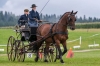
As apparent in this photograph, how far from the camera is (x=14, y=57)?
61.3 ft

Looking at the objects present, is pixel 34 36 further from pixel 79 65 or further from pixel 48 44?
pixel 79 65

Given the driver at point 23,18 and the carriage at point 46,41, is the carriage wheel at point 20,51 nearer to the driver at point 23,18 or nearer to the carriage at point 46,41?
the carriage at point 46,41

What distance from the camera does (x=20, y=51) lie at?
18203 mm

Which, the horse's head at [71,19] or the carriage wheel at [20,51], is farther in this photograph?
the carriage wheel at [20,51]

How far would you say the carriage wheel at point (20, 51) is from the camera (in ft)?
59.4

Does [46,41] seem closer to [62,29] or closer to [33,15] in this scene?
[33,15]

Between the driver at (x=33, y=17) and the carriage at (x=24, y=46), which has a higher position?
the driver at (x=33, y=17)

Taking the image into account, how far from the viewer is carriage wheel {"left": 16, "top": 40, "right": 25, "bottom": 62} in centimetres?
1809

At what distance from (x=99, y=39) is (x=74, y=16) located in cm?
3760

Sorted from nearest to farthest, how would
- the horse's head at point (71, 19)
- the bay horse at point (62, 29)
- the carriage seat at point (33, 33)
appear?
1. the horse's head at point (71, 19)
2. the bay horse at point (62, 29)
3. the carriage seat at point (33, 33)

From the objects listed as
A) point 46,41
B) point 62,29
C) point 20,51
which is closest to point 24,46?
point 20,51

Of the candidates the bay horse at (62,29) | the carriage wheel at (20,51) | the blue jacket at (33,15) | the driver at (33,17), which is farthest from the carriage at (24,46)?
the bay horse at (62,29)

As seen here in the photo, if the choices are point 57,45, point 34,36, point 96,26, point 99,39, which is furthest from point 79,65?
point 96,26

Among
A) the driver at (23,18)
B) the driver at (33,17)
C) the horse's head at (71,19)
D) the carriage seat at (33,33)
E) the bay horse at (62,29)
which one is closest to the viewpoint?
the horse's head at (71,19)
